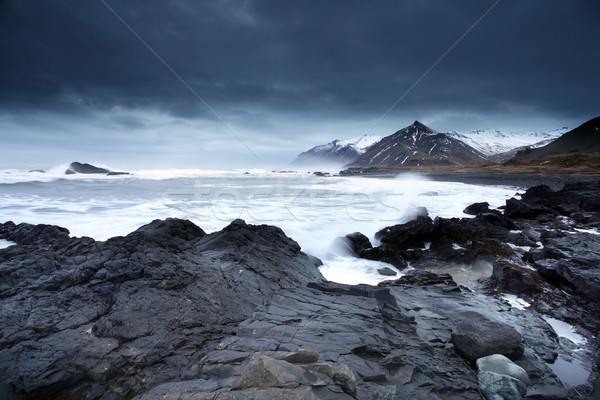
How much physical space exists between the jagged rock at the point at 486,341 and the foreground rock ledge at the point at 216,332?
0.04 meters

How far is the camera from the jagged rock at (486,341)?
3.78m

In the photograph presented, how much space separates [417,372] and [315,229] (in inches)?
433

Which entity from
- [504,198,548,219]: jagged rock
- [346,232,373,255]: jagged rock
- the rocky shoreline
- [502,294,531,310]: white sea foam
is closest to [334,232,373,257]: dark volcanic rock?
[346,232,373,255]: jagged rock

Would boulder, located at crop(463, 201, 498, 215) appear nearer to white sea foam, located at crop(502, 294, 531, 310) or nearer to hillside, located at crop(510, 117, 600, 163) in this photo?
white sea foam, located at crop(502, 294, 531, 310)

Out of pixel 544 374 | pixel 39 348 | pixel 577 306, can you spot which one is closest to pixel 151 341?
pixel 39 348

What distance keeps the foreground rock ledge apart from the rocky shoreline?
0.06ft

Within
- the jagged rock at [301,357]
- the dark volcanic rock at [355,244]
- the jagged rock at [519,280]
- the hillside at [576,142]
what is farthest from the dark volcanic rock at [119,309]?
the hillside at [576,142]

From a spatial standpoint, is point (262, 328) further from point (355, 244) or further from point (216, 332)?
point (355, 244)

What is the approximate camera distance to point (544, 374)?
146 inches

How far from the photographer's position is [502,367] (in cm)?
355

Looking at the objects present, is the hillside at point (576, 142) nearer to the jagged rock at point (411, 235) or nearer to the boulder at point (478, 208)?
the boulder at point (478, 208)

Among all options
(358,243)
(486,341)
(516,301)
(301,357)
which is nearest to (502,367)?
(486,341)

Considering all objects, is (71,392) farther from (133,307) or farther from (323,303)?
(323,303)

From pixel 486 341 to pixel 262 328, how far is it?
125 inches
